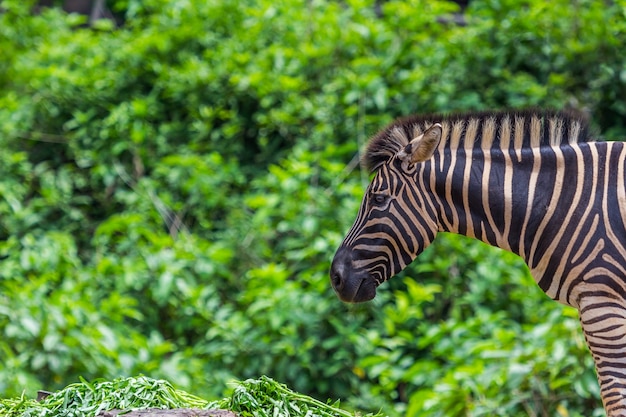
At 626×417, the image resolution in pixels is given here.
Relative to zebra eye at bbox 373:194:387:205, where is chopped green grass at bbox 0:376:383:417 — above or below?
below

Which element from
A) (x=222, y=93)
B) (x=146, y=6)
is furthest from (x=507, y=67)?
(x=146, y=6)

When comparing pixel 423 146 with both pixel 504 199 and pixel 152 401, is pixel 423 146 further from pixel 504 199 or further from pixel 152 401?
pixel 152 401

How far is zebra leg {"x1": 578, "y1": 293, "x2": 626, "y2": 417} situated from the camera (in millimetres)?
3482

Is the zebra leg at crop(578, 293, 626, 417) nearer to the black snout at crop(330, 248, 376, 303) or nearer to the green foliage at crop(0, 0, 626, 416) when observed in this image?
the black snout at crop(330, 248, 376, 303)

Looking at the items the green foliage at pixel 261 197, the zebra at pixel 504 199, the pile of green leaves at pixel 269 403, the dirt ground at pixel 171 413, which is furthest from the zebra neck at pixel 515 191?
the green foliage at pixel 261 197

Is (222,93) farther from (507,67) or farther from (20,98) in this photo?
(507,67)

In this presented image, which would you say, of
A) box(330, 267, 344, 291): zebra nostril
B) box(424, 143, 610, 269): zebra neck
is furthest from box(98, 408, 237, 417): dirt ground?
box(424, 143, 610, 269): zebra neck

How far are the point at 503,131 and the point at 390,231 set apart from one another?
2.22 ft

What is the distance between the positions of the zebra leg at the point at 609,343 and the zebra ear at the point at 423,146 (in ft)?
2.99

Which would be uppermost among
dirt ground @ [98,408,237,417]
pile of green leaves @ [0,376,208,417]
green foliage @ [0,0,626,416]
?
A: dirt ground @ [98,408,237,417]

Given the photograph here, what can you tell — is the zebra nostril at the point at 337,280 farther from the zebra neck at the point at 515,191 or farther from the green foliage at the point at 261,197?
the green foliage at the point at 261,197

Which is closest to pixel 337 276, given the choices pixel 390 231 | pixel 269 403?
pixel 390 231

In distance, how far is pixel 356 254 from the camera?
3.84 metres

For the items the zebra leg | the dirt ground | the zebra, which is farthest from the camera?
the zebra
